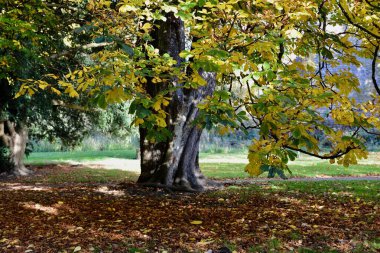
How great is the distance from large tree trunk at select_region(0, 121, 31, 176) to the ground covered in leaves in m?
7.77

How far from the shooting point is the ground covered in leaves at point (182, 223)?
4742 millimetres

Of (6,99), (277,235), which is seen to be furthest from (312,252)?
(6,99)

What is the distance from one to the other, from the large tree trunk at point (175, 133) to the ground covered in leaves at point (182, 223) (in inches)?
26.2

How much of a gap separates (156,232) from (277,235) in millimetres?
1509

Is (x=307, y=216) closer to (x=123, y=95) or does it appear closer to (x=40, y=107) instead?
(x=123, y=95)

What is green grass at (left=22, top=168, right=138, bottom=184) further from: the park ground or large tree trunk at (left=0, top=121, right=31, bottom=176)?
the park ground

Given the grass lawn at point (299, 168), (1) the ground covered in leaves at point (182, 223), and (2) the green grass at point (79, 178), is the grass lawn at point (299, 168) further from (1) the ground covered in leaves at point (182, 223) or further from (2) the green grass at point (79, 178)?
(1) the ground covered in leaves at point (182, 223)

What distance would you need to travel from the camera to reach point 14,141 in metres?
16.0

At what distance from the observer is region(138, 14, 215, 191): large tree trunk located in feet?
29.6

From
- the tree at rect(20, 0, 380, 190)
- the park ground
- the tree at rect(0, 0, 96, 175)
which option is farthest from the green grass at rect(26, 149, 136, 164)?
the tree at rect(20, 0, 380, 190)

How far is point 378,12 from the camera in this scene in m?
5.00

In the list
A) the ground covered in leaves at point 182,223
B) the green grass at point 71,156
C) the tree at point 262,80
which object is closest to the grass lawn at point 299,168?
the green grass at point 71,156

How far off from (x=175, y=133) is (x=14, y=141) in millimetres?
9479

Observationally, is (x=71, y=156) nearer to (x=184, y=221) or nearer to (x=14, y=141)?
(x=14, y=141)
